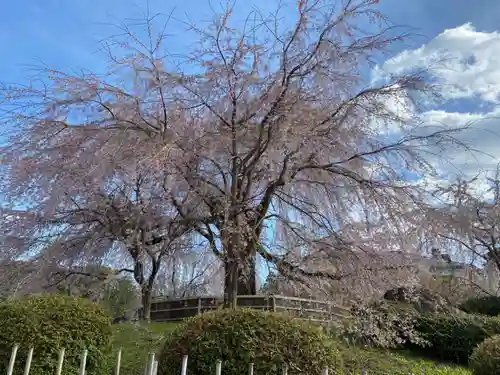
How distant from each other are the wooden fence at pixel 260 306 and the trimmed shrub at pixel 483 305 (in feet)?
30.1

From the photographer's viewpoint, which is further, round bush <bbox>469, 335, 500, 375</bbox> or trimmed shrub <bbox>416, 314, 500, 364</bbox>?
trimmed shrub <bbox>416, 314, 500, 364</bbox>

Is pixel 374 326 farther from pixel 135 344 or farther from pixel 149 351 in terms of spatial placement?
pixel 135 344

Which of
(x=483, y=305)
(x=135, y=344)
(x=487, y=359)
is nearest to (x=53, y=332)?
(x=135, y=344)

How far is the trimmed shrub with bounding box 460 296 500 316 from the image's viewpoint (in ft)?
50.9

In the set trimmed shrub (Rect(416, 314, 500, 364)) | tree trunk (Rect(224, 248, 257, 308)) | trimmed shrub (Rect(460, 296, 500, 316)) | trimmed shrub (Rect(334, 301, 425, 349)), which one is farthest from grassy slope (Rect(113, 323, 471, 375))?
trimmed shrub (Rect(460, 296, 500, 316))

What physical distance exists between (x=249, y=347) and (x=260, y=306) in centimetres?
553

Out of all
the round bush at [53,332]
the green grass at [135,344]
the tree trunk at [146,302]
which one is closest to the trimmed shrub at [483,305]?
the tree trunk at [146,302]

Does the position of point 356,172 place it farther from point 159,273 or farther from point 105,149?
point 159,273

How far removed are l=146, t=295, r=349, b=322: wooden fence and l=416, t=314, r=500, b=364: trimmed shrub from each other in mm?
4760

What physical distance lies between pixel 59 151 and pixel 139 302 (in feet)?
14.6

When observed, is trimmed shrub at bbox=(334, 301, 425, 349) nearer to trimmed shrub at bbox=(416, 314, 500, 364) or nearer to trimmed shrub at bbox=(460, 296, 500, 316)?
trimmed shrub at bbox=(416, 314, 500, 364)

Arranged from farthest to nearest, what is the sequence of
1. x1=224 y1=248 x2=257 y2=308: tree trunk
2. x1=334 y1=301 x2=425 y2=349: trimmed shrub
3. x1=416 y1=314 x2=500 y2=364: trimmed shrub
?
x1=416 y1=314 x2=500 y2=364: trimmed shrub → x1=334 y1=301 x2=425 y2=349: trimmed shrub → x1=224 y1=248 x2=257 y2=308: tree trunk

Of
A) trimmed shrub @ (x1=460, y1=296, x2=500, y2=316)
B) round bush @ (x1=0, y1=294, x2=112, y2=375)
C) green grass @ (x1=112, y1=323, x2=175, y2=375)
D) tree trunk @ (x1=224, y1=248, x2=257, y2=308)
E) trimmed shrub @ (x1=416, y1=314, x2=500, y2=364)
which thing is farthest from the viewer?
trimmed shrub @ (x1=460, y1=296, x2=500, y2=316)

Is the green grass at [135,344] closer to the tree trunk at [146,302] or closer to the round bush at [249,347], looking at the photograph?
the tree trunk at [146,302]
